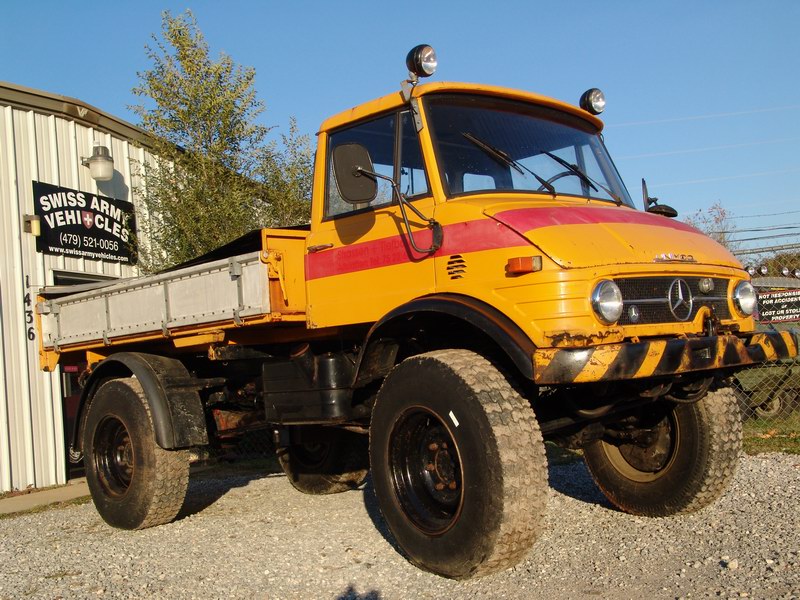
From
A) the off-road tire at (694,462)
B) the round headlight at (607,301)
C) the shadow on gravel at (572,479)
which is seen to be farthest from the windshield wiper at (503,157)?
the shadow on gravel at (572,479)

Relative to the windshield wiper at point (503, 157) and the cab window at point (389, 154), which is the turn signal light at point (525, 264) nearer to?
the cab window at point (389, 154)

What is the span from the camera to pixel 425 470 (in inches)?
191

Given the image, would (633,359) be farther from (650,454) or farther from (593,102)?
(593,102)

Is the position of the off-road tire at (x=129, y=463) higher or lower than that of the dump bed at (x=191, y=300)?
lower

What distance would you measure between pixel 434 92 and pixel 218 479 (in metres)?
5.87

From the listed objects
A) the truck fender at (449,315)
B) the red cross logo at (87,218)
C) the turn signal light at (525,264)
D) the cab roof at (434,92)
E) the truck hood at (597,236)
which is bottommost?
the truck fender at (449,315)

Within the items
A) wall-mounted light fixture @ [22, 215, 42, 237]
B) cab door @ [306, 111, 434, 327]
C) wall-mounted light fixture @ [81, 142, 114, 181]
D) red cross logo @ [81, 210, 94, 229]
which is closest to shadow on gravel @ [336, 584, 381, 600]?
cab door @ [306, 111, 434, 327]

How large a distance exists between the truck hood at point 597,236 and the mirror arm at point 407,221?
13.4 inches

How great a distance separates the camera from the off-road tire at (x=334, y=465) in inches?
296

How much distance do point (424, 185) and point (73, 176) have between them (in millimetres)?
7692

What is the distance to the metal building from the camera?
1006 cm

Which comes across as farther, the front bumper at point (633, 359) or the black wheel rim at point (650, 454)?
the black wheel rim at point (650, 454)

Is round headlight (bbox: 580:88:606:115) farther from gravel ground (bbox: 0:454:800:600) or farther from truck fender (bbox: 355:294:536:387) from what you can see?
gravel ground (bbox: 0:454:800:600)

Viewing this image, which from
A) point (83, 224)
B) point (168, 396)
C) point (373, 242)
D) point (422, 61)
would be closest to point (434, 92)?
point (422, 61)
